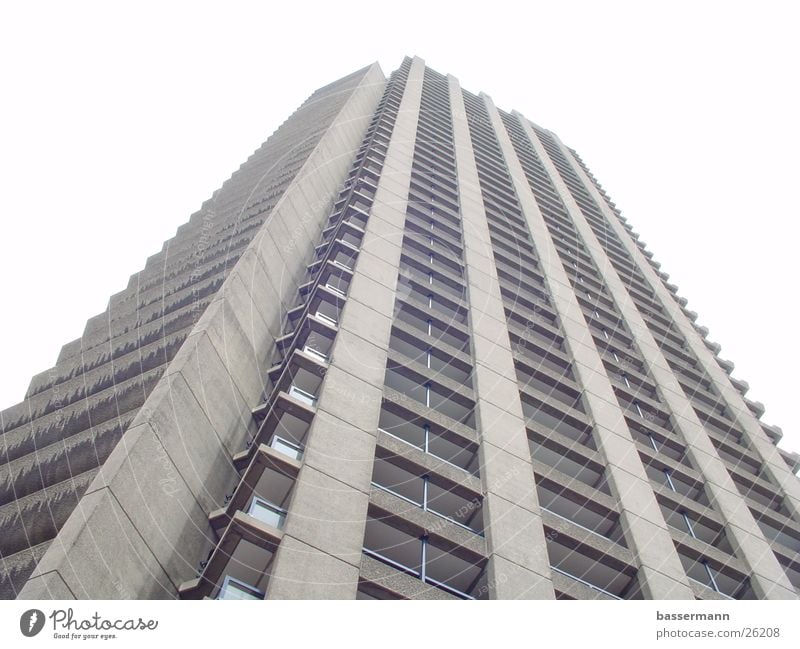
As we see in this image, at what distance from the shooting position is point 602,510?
2053cm

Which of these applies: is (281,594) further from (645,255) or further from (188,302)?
(645,255)

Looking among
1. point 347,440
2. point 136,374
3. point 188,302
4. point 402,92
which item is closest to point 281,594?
point 347,440

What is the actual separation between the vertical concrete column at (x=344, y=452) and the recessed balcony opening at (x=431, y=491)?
1.16 metres

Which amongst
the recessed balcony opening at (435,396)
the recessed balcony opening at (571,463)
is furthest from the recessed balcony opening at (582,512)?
the recessed balcony opening at (435,396)

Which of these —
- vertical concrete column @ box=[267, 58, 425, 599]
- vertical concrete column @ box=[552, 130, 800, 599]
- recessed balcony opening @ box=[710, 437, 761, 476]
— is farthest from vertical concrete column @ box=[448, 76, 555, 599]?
recessed balcony opening @ box=[710, 437, 761, 476]

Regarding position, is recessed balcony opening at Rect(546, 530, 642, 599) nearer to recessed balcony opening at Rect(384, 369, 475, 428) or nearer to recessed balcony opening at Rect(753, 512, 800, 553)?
recessed balcony opening at Rect(384, 369, 475, 428)

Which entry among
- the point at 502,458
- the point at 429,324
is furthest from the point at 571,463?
the point at 429,324

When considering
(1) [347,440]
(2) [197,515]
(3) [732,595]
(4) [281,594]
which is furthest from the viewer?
(3) [732,595]

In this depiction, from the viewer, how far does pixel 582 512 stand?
20547 mm

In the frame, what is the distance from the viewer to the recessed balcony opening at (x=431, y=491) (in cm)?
1761

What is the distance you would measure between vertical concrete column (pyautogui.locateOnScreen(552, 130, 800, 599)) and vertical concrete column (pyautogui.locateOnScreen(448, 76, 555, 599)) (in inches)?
302

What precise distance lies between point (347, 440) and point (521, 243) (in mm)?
22164
